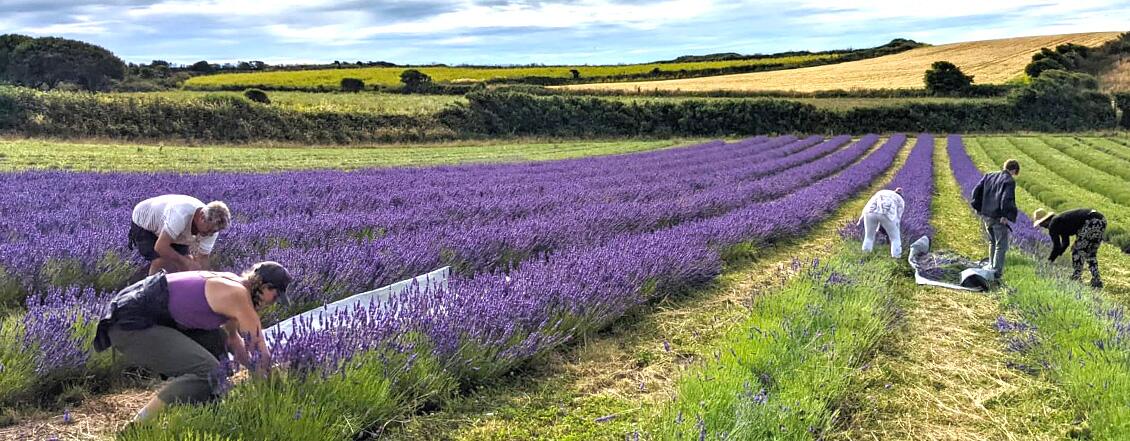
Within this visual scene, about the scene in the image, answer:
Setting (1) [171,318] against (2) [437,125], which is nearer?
(1) [171,318]

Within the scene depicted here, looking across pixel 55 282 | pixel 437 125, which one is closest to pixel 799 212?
pixel 55 282

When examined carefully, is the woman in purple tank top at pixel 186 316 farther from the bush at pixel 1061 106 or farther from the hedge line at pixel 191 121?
the bush at pixel 1061 106

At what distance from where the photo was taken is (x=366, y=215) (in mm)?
7559

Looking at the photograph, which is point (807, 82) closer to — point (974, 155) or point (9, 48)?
point (974, 155)

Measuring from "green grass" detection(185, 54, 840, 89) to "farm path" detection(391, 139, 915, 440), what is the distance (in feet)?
149

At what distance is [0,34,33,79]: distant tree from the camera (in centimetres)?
4231

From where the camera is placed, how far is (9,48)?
1735 inches

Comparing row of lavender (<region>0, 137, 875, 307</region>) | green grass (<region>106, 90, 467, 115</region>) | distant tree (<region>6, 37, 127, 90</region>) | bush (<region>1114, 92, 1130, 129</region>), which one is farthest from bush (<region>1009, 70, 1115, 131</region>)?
distant tree (<region>6, 37, 127, 90</region>)

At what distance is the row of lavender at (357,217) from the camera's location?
4.71 m

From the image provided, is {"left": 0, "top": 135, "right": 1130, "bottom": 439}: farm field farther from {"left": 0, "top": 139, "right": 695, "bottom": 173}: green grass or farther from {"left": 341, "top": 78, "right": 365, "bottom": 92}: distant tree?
{"left": 341, "top": 78, "right": 365, "bottom": 92}: distant tree

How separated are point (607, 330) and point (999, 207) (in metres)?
4.16

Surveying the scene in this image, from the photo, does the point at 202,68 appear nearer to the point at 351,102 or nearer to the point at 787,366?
the point at 351,102

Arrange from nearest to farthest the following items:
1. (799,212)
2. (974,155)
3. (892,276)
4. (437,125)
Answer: (892,276) < (799,212) < (974,155) < (437,125)

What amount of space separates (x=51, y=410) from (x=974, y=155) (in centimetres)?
2578
